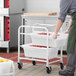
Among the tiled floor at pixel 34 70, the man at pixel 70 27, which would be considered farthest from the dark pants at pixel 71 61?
the tiled floor at pixel 34 70

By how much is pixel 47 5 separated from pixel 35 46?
2.21m

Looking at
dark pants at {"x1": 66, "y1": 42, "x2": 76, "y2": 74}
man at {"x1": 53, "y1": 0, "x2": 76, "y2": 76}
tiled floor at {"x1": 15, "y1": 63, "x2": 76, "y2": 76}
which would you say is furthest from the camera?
tiled floor at {"x1": 15, "y1": 63, "x2": 76, "y2": 76}

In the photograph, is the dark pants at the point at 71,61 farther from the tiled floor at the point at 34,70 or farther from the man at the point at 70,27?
the tiled floor at the point at 34,70

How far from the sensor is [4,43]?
5.44 m

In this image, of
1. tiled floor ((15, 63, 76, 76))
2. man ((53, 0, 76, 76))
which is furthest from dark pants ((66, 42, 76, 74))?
tiled floor ((15, 63, 76, 76))

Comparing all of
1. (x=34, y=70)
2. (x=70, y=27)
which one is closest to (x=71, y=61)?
(x=70, y=27)

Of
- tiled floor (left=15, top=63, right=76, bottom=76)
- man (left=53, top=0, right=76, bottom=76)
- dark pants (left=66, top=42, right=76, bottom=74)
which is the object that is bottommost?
tiled floor (left=15, top=63, right=76, bottom=76)

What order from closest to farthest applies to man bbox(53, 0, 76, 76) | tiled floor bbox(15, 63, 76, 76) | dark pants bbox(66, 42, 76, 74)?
man bbox(53, 0, 76, 76), dark pants bbox(66, 42, 76, 74), tiled floor bbox(15, 63, 76, 76)

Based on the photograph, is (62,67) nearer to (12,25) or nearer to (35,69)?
(35,69)

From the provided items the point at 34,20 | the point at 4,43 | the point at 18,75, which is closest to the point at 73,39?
the point at 18,75

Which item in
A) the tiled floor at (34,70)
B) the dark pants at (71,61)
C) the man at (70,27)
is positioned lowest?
the tiled floor at (34,70)

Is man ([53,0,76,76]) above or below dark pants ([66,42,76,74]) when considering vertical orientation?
above

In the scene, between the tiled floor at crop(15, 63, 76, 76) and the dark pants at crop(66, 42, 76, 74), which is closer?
the dark pants at crop(66, 42, 76, 74)

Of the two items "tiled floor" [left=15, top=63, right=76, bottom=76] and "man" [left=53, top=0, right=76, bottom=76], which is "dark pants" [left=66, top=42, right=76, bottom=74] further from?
"tiled floor" [left=15, top=63, right=76, bottom=76]
